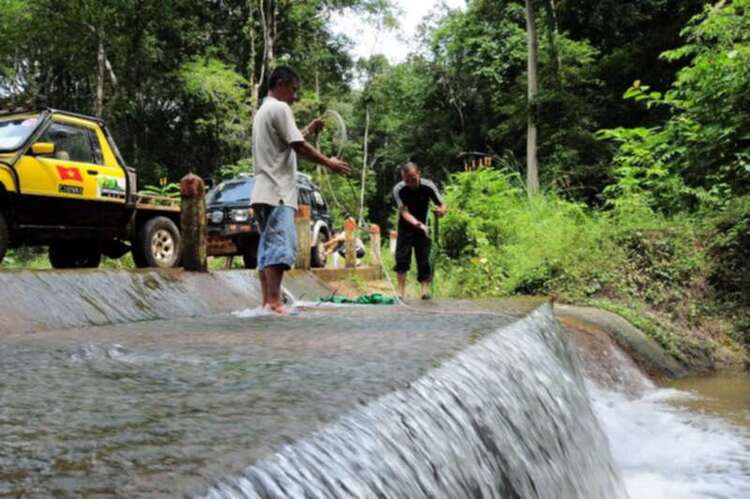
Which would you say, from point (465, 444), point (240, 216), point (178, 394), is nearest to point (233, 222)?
point (240, 216)

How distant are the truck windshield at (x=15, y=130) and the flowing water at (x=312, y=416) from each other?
3.39 m

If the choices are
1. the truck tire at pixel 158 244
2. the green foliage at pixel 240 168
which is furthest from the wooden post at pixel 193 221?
the green foliage at pixel 240 168

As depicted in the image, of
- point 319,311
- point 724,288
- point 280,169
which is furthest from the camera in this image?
point 724,288

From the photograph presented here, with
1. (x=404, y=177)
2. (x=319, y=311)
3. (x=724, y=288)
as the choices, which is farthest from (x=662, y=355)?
(x=319, y=311)

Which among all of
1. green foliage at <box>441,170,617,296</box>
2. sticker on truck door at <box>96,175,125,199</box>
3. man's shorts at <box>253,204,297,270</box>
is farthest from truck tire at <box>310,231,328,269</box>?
man's shorts at <box>253,204,297,270</box>

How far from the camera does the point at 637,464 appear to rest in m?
4.95

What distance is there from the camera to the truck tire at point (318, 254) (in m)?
13.6

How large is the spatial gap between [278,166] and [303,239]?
5209 mm

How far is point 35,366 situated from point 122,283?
11.1 feet

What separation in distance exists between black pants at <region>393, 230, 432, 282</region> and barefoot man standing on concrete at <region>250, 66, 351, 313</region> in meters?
2.81

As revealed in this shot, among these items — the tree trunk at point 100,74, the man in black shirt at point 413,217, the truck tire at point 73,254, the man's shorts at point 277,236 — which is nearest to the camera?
the man's shorts at point 277,236

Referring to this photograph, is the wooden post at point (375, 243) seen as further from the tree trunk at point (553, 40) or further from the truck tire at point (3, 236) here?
the tree trunk at point (553, 40)

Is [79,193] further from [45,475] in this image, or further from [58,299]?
[45,475]

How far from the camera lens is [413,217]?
7.77 meters
